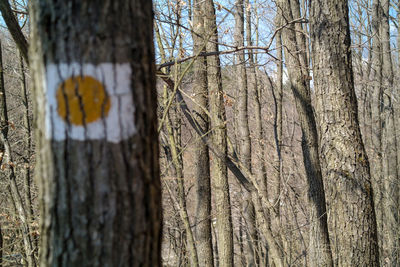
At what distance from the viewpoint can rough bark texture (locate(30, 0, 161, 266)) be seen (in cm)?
142

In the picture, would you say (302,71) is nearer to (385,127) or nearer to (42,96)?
(385,127)

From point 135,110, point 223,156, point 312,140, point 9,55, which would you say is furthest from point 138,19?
point 9,55

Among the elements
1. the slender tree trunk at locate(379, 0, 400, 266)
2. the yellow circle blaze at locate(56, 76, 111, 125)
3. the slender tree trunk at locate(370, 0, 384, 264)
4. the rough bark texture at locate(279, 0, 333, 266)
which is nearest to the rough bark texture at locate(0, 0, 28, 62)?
the yellow circle blaze at locate(56, 76, 111, 125)

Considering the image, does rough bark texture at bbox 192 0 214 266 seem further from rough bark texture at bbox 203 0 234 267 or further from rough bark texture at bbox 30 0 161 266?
rough bark texture at bbox 30 0 161 266

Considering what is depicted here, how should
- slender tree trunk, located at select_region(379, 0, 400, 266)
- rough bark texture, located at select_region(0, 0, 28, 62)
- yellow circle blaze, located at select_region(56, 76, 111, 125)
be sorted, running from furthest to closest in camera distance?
slender tree trunk, located at select_region(379, 0, 400, 266)
rough bark texture, located at select_region(0, 0, 28, 62)
yellow circle blaze, located at select_region(56, 76, 111, 125)

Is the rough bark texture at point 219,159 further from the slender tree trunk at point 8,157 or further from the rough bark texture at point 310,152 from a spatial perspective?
the slender tree trunk at point 8,157

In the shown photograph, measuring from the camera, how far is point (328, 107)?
182 inches

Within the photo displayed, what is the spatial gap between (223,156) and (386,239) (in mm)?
6160

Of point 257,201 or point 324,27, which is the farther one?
point 257,201

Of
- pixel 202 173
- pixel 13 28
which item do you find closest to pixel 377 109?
pixel 202 173

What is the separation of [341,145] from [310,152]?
2.48 metres

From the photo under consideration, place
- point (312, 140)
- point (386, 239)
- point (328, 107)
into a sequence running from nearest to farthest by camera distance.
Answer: point (328, 107) → point (312, 140) → point (386, 239)

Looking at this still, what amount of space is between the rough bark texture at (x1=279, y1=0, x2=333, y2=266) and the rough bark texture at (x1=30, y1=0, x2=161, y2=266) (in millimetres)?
5236

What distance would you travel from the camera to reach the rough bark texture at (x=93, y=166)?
1418 mm
